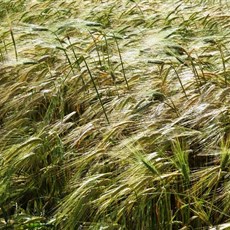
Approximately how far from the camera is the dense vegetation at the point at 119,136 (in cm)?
186

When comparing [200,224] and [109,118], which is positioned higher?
[109,118]

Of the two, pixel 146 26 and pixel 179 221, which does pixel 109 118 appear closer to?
pixel 179 221

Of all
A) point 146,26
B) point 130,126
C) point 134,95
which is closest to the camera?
point 130,126

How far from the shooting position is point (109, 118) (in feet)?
7.76

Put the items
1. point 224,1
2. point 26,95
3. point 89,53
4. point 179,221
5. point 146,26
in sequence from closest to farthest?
point 179,221 → point 26,95 → point 89,53 → point 146,26 → point 224,1

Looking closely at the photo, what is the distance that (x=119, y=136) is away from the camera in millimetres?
2207

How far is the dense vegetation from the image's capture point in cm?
186

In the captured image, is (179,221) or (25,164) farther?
(25,164)

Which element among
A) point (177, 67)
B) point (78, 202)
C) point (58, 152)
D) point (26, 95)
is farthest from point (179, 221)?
point (26, 95)

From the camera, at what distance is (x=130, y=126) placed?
2238 millimetres

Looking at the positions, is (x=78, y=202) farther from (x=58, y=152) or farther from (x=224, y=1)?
(x=224, y=1)

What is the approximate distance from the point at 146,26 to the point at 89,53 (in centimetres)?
70

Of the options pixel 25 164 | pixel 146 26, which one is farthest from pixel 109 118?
pixel 146 26

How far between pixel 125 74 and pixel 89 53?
0.42m
